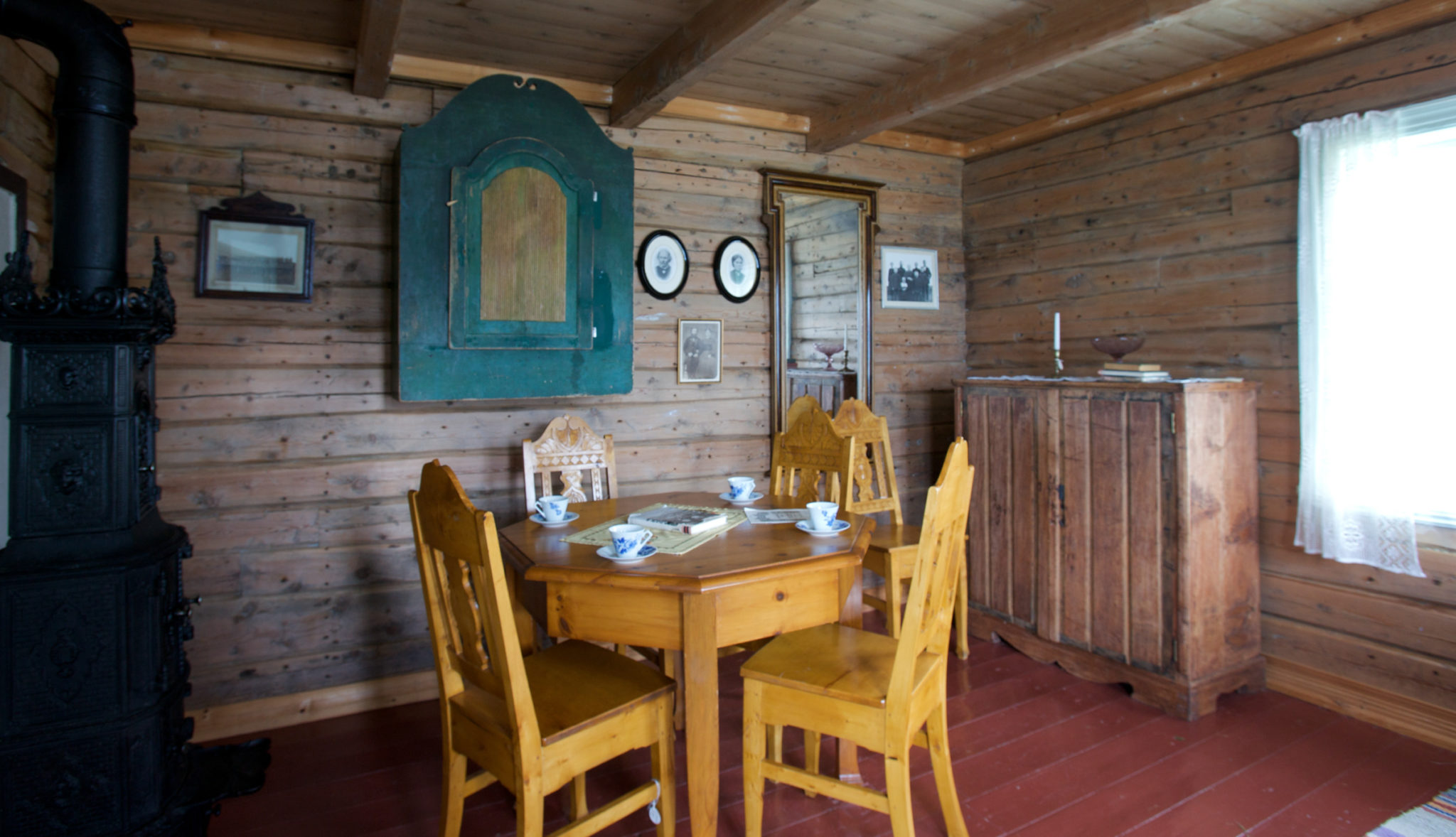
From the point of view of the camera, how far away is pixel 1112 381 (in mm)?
3002

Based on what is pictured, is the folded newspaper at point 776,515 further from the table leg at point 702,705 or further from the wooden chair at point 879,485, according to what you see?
the wooden chair at point 879,485

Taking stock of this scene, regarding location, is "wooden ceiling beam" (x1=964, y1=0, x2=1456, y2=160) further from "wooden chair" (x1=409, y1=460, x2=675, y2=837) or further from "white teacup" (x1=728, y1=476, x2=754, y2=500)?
"wooden chair" (x1=409, y1=460, x2=675, y2=837)

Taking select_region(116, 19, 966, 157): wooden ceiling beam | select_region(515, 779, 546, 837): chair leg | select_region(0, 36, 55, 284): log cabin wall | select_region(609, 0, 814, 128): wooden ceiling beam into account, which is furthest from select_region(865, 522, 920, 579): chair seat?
select_region(0, 36, 55, 284): log cabin wall

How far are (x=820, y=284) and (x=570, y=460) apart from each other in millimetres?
1619

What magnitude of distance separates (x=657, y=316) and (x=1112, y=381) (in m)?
1.89

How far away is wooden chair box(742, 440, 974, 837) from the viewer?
1718 mm

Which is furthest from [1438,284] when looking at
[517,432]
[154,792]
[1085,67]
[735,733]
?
[154,792]

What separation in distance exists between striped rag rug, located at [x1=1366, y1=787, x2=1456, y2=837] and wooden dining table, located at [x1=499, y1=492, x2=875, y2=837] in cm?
163

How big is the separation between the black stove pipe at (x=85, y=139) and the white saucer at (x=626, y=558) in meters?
1.33

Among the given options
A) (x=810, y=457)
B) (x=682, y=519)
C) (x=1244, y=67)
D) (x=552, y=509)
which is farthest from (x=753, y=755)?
(x=1244, y=67)

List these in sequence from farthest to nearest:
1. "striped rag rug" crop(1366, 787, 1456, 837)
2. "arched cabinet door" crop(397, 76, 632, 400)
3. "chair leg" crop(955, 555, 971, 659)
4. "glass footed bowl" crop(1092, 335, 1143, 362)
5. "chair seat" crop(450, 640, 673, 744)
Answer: "chair leg" crop(955, 555, 971, 659)
"glass footed bowl" crop(1092, 335, 1143, 362)
"arched cabinet door" crop(397, 76, 632, 400)
"striped rag rug" crop(1366, 787, 1456, 837)
"chair seat" crop(450, 640, 673, 744)

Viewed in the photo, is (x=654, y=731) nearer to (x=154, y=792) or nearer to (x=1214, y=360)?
(x=154, y=792)

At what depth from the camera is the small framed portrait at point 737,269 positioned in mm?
3572

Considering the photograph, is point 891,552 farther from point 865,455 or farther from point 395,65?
point 395,65
